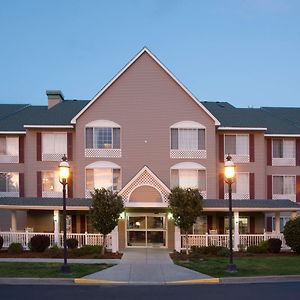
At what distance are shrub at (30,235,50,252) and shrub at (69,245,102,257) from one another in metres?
1.92

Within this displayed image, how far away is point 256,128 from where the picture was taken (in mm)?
35250

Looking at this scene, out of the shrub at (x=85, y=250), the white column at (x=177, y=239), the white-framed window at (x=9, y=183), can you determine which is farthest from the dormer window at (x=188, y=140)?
the white-framed window at (x=9, y=183)

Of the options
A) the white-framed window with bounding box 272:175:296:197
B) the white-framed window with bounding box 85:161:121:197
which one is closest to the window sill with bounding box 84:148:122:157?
the white-framed window with bounding box 85:161:121:197

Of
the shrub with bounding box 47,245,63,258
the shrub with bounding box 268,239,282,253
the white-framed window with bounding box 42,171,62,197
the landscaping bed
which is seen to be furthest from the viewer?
the white-framed window with bounding box 42,171,62,197

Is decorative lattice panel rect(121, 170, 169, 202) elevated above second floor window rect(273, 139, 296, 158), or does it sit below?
below

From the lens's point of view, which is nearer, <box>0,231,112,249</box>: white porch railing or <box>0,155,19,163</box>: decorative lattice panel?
<box>0,231,112,249</box>: white porch railing

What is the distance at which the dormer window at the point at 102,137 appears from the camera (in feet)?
112

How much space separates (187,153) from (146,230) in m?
6.02

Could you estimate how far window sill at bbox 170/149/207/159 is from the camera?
3441 cm

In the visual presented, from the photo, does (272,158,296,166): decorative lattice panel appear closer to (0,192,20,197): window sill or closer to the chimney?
the chimney

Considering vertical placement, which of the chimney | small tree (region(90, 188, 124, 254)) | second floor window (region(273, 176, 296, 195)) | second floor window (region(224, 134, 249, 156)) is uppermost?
the chimney

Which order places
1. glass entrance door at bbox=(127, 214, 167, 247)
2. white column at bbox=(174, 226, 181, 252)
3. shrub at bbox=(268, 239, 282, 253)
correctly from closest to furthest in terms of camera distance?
1. shrub at bbox=(268, 239, 282, 253)
2. white column at bbox=(174, 226, 181, 252)
3. glass entrance door at bbox=(127, 214, 167, 247)

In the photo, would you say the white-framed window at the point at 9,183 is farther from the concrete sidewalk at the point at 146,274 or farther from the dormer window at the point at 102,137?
the concrete sidewalk at the point at 146,274

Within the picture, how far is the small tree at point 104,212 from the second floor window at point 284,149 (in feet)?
49.5
